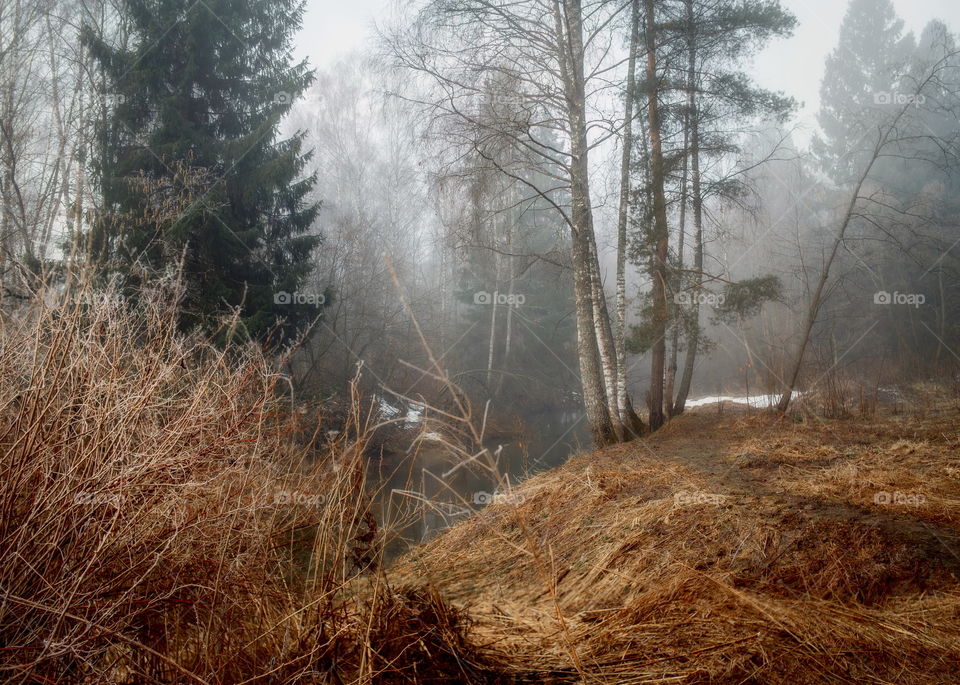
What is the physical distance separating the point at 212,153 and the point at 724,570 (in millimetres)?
10913

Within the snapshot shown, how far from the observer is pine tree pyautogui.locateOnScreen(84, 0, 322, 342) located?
9.72 m

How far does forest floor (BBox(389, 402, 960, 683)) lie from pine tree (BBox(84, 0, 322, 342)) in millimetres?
6855

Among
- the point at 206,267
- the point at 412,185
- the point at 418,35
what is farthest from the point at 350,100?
the point at 418,35

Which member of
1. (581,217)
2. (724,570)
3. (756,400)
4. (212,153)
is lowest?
(756,400)

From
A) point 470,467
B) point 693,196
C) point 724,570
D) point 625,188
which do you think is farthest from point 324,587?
point 693,196

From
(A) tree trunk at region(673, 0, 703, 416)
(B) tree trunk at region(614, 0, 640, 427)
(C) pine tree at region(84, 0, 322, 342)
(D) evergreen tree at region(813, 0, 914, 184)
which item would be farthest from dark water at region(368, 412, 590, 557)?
(D) evergreen tree at region(813, 0, 914, 184)

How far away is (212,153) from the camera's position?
10625mm

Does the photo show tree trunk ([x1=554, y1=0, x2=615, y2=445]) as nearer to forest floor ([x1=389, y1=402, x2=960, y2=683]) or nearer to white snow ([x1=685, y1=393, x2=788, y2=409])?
forest floor ([x1=389, y1=402, x2=960, y2=683])

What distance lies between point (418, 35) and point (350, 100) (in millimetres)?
15773

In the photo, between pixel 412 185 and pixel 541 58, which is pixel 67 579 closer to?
pixel 541 58

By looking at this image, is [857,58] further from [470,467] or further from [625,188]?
[470,467]

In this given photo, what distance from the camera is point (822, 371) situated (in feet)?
36.6

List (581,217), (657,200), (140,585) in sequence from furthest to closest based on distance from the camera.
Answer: (657,200) → (581,217) → (140,585)

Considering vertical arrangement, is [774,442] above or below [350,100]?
below
